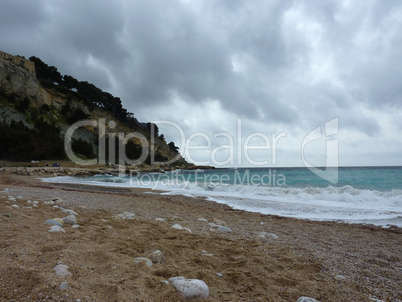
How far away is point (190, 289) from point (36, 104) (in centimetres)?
5497

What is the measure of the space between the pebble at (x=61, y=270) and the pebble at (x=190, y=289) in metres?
0.89

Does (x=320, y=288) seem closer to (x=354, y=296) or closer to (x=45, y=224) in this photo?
(x=354, y=296)

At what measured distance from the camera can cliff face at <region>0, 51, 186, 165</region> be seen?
39725 mm

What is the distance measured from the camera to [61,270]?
1.82 m

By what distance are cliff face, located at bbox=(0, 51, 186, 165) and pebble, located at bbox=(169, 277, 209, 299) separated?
1737 inches

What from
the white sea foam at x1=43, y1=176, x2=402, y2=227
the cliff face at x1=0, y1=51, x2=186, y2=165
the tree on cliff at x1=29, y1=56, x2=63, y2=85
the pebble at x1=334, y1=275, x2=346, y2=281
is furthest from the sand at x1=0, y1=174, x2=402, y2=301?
the tree on cliff at x1=29, y1=56, x2=63, y2=85

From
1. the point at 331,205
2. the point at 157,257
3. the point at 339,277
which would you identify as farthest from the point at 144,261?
the point at 331,205

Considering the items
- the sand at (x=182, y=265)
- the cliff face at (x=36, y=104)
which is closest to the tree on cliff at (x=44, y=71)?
the cliff face at (x=36, y=104)

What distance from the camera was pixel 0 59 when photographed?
139 ft

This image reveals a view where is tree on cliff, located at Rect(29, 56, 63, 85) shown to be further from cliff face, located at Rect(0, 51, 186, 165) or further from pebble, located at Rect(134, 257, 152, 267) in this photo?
pebble, located at Rect(134, 257, 152, 267)

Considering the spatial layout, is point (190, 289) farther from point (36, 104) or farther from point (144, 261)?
point (36, 104)

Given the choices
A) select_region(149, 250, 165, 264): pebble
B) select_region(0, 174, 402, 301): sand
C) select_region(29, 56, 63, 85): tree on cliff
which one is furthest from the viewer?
select_region(29, 56, 63, 85): tree on cliff

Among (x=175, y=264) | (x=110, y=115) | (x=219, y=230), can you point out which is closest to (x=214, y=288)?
(x=175, y=264)

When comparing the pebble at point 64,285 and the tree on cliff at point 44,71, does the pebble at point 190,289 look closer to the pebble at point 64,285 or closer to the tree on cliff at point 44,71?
the pebble at point 64,285
